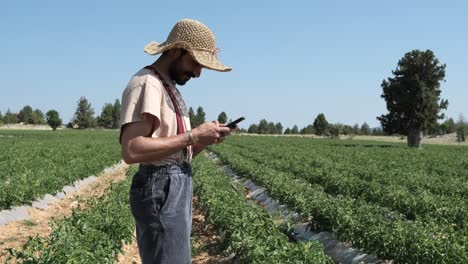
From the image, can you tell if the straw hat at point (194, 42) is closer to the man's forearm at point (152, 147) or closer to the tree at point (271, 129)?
the man's forearm at point (152, 147)

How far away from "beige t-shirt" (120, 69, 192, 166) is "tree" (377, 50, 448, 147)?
48413 millimetres

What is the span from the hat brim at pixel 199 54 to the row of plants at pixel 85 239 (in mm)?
2582

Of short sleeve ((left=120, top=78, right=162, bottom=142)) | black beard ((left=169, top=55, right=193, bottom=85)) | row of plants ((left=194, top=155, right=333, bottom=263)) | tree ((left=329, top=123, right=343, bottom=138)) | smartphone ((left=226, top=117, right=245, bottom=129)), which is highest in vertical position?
tree ((left=329, top=123, right=343, bottom=138))

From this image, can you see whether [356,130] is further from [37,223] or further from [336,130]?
[37,223]

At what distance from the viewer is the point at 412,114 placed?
48.2m

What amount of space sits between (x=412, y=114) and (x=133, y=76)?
49212 millimetres

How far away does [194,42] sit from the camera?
2.78m

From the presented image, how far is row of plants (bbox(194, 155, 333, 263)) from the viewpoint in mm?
5414

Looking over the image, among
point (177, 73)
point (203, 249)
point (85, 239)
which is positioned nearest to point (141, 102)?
point (177, 73)

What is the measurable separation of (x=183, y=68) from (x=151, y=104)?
393 mm

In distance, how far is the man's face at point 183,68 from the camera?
2818mm

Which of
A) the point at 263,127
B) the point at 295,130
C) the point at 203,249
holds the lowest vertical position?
the point at 203,249

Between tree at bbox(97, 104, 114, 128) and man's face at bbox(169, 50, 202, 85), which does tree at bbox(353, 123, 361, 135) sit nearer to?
tree at bbox(97, 104, 114, 128)

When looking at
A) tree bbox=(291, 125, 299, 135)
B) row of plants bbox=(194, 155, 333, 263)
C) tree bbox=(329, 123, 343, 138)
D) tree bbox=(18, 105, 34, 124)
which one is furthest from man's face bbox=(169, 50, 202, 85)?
tree bbox=(18, 105, 34, 124)
